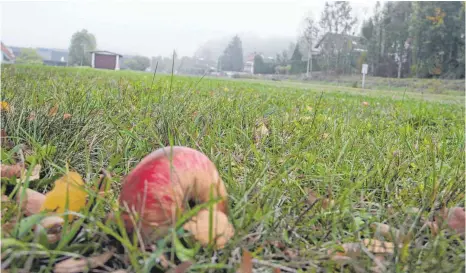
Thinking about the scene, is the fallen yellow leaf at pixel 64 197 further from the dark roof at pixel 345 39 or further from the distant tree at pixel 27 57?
the dark roof at pixel 345 39

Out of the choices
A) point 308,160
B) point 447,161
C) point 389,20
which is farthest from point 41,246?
point 389,20

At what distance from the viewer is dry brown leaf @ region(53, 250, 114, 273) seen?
67 centimetres

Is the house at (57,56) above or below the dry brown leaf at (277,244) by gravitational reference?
above

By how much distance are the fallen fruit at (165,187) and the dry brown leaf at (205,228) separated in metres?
0.03

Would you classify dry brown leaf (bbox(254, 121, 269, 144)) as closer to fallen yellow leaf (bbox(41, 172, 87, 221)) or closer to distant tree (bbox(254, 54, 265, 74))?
fallen yellow leaf (bbox(41, 172, 87, 221))

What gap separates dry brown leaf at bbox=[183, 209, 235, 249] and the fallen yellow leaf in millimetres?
250

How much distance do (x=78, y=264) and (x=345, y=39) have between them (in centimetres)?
5074

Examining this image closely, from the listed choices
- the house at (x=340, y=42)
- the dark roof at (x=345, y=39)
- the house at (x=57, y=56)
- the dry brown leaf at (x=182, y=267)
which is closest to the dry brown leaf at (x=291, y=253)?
the dry brown leaf at (x=182, y=267)

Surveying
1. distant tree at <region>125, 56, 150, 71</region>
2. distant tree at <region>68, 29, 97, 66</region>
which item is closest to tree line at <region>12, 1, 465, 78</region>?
distant tree at <region>125, 56, 150, 71</region>

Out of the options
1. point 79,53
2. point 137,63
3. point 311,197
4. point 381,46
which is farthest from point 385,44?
point 311,197

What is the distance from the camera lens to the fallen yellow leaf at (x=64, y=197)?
0.80 meters

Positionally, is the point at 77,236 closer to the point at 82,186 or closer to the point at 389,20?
the point at 82,186

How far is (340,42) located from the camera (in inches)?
1901

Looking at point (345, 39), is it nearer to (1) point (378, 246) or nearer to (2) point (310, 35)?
(2) point (310, 35)
